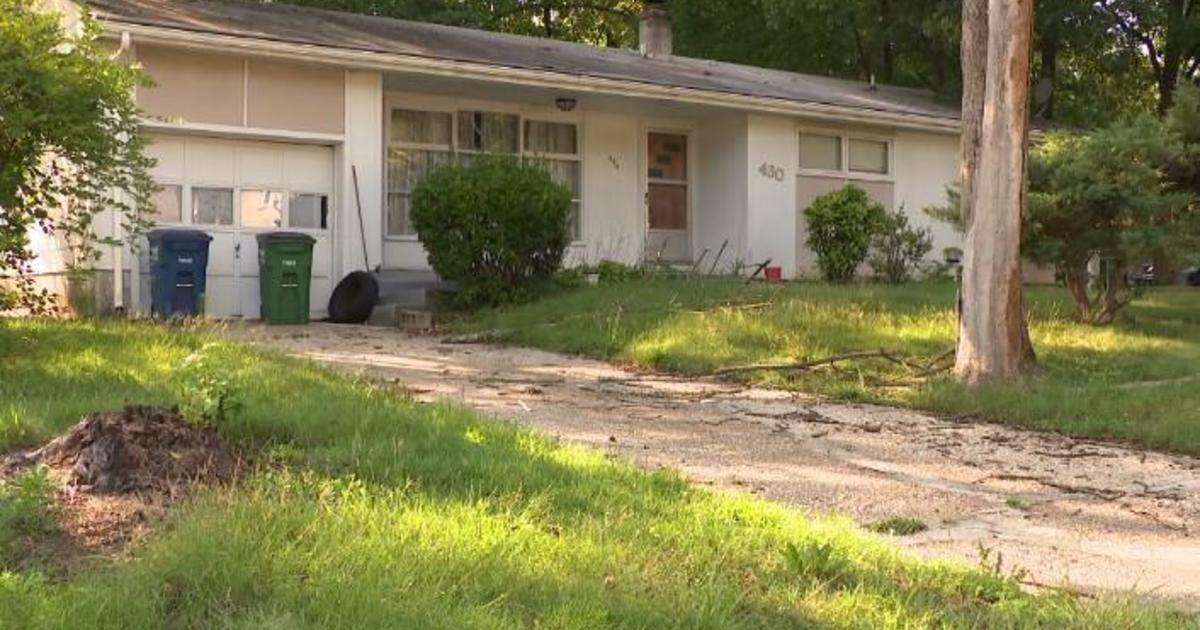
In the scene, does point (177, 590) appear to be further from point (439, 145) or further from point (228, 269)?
point (439, 145)

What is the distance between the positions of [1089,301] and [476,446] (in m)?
9.46

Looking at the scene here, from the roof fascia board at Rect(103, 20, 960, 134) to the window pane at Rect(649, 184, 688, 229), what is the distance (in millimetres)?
2131

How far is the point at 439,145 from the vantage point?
1752 centimetres

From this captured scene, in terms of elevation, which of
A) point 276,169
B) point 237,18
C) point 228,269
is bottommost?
point 228,269

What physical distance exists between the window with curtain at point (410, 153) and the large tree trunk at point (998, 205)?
924 cm

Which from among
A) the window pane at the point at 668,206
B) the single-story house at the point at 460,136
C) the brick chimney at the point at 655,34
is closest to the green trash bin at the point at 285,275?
the single-story house at the point at 460,136

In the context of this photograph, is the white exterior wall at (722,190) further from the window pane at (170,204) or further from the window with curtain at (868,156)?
the window pane at (170,204)

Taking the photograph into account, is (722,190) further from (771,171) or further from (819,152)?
(819,152)

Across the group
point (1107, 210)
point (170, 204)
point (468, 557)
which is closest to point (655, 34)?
point (170, 204)

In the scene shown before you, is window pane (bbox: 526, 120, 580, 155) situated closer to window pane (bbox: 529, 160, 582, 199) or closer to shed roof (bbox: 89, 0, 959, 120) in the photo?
window pane (bbox: 529, 160, 582, 199)

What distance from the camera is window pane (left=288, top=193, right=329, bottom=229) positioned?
15359 mm

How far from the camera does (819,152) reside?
1989 centimetres

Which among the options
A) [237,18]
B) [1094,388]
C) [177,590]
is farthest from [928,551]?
[237,18]

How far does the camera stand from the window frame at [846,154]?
19609 millimetres
